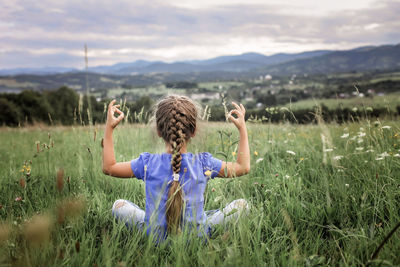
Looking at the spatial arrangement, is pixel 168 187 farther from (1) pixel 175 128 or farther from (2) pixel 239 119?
(2) pixel 239 119

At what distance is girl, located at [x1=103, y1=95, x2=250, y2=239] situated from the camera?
2100mm

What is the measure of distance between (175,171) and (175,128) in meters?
0.32

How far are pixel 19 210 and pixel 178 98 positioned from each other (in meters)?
2.02

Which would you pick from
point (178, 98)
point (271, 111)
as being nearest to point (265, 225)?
point (178, 98)

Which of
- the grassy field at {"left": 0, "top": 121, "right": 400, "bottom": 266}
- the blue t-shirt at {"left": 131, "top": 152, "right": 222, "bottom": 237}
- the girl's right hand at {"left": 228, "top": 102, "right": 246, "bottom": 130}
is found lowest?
the grassy field at {"left": 0, "top": 121, "right": 400, "bottom": 266}

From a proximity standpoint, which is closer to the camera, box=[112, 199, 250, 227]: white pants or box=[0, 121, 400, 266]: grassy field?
box=[0, 121, 400, 266]: grassy field

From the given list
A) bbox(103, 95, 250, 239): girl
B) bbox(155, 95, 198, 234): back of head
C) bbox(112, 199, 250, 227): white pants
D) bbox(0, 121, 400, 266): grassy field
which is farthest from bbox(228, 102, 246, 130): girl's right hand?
bbox(112, 199, 250, 227): white pants

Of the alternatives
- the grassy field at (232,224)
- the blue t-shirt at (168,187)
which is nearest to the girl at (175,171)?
the blue t-shirt at (168,187)

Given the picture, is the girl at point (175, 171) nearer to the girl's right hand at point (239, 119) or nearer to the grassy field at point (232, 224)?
the girl's right hand at point (239, 119)

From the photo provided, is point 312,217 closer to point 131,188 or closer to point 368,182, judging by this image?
point 368,182

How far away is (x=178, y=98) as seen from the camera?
2324 millimetres

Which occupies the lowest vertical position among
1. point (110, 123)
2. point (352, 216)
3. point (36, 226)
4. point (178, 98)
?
point (352, 216)

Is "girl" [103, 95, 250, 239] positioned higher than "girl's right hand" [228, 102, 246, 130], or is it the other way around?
"girl's right hand" [228, 102, 246, 130]

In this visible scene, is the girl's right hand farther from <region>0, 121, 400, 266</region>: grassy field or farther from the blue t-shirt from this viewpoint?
the blue t-shirt
